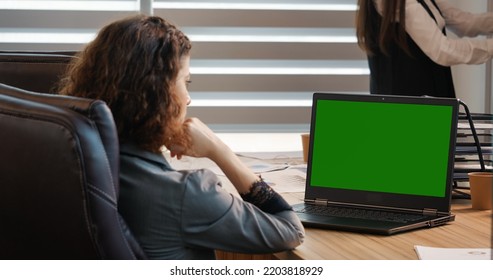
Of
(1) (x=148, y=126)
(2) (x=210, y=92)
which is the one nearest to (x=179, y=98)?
(1) (x=148, y=126)

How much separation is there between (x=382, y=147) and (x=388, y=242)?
1.15ft

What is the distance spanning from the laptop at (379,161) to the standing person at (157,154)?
386 mm

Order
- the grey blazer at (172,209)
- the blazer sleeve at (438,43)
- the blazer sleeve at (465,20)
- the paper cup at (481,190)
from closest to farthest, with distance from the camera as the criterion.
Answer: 1. the grey blazer at (172,209)
2. the paper cup at (481,190)
3. the blazer sleeve at (438,43)
4. the blazer sleeve at (465,20)

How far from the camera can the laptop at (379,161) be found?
2.05 m

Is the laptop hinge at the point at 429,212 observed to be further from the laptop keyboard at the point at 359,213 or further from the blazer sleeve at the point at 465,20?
the blazer sleeve at the point at 465,20

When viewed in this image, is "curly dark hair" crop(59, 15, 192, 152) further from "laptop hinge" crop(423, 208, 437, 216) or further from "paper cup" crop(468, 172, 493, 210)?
"paper cup" crop(468, 172, 493, 210)

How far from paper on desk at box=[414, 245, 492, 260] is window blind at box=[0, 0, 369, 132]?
2631 mm

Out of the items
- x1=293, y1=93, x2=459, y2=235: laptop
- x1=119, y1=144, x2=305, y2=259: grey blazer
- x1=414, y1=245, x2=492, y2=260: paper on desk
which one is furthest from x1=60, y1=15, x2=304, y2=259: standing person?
x1=293, y1=93, x2=459, y2=235: laptop

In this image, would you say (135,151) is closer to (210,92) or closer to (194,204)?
(194,204)

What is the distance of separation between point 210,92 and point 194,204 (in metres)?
2.76

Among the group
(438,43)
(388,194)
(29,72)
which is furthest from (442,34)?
(29,72)

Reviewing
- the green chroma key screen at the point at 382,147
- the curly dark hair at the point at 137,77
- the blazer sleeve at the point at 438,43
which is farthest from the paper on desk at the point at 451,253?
the blazer sleeve at the point at 438,43

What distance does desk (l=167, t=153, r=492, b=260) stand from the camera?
1742 millimetres

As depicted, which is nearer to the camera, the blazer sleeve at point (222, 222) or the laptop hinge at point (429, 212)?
the blazer sleeve at point (222, 222)
